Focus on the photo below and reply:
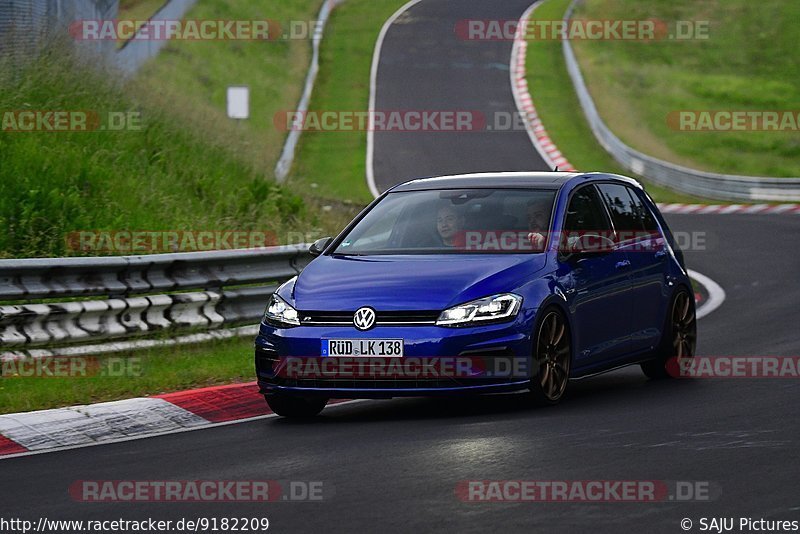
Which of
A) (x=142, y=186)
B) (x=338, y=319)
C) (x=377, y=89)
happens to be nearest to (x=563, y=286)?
(x=338, y=319)

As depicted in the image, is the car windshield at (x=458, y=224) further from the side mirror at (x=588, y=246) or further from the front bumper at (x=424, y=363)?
the front bumper at (x=424, y=363)

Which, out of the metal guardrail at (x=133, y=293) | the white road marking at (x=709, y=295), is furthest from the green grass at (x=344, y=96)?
the metal guardrail at (x=133, y=293)

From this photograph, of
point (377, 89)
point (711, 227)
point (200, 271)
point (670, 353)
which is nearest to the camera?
point (670, 353)

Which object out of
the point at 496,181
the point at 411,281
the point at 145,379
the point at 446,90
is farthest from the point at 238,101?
the point at 446,90

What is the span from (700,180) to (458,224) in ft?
85.3

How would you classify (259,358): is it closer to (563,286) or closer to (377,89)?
(563,286)

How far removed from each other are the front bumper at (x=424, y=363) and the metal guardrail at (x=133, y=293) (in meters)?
2.84

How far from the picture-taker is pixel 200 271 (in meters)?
12.9

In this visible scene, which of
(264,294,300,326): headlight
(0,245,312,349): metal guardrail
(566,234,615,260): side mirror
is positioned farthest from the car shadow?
(0,245,312,349): metal guardrail

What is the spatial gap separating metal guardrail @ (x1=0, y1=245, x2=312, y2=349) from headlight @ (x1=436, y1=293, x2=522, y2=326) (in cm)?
371

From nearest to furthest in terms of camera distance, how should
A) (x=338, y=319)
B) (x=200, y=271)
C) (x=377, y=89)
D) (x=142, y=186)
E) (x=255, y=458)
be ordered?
(x=255, y=458), (x=338, y=319), (x=200, y=271), (x=142, y=186), (x=377, y=89)

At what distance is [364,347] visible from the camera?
30.0ft

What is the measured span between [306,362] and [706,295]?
962 cm

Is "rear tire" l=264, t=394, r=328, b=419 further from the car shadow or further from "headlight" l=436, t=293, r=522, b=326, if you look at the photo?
"headlight" l=436, t=293, r=522, b=326
